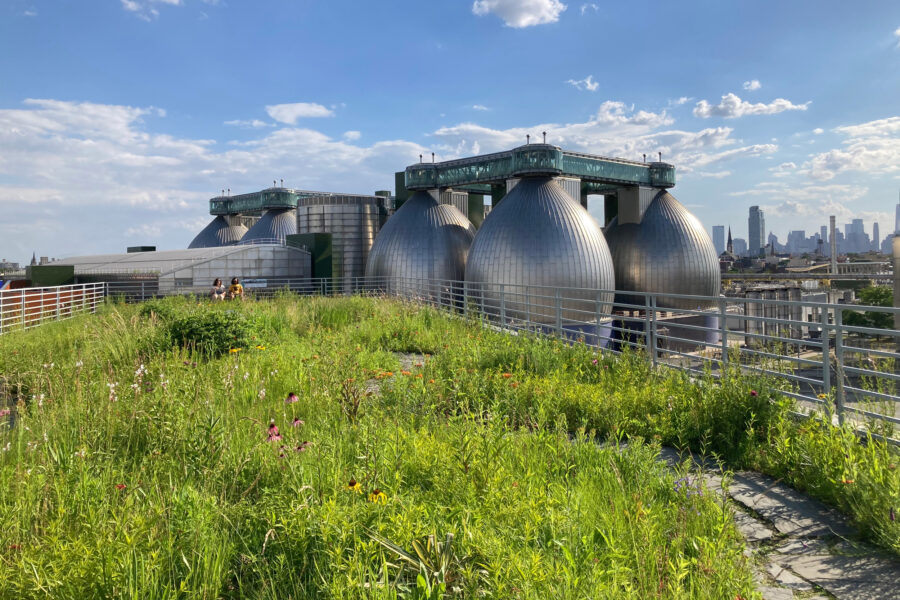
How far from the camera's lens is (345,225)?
4241cm

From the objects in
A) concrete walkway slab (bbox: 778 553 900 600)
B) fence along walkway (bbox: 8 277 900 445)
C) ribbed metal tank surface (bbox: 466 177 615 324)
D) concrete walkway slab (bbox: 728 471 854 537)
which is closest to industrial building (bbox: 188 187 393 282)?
A: fence along walkway (bbox: 8 277 900 445)

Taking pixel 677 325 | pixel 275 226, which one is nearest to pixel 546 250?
pixel 677 325

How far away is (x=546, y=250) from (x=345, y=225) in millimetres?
18315

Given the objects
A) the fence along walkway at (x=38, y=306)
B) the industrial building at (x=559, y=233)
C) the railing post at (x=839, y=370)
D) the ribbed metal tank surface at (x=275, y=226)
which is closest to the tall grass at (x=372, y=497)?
the railing post at (x=839, y=370)

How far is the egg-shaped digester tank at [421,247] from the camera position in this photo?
3412cm

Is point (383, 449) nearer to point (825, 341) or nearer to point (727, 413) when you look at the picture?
point (727, 413)

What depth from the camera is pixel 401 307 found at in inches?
635

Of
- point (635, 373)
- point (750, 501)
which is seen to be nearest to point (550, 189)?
point (635, 373)

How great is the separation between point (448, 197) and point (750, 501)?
34.5 meters

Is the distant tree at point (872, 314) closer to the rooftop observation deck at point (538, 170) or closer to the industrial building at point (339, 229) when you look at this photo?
the rooftop observation deck at point (538, 170)

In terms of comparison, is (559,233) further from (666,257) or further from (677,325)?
(677,325)

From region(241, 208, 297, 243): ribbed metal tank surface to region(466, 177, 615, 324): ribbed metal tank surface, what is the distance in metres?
28.6

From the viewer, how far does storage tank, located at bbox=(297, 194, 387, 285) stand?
41.9 meters

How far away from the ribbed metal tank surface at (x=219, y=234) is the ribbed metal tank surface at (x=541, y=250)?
42.4 metres
